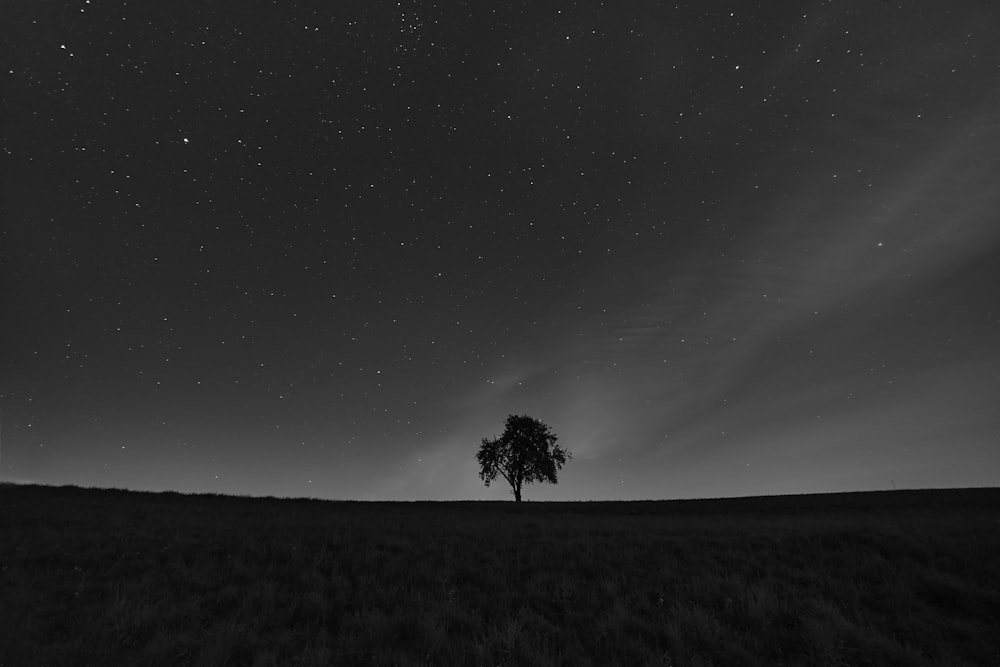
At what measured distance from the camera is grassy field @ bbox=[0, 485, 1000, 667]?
5781mm

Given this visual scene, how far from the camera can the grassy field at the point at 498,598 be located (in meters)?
5.78

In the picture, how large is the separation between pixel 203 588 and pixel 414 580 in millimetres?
3369

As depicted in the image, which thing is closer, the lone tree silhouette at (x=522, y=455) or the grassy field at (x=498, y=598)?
the grassy field at (x=498, y=598)

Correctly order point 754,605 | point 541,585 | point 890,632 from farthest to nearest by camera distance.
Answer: point 541,585, point 754,605, point 890,632

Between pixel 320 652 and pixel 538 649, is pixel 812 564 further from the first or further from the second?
pixel 320 652

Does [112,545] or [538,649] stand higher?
[112,545]

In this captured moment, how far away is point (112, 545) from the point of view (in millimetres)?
10336

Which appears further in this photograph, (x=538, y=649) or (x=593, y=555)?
(x=593, y=555)

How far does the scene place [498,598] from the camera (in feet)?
26.5

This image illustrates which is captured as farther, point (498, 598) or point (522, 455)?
point (522, 455)

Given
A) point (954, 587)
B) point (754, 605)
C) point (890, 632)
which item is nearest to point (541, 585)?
point (754, 605)

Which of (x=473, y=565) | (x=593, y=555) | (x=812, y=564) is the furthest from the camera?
(x=593, y=555)

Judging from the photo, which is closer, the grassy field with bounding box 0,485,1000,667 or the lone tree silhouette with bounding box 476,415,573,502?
the grassy field with bounding box 0,485,1000,667

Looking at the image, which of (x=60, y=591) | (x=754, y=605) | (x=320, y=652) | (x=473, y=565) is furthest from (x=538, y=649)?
(x=60, y=591)
